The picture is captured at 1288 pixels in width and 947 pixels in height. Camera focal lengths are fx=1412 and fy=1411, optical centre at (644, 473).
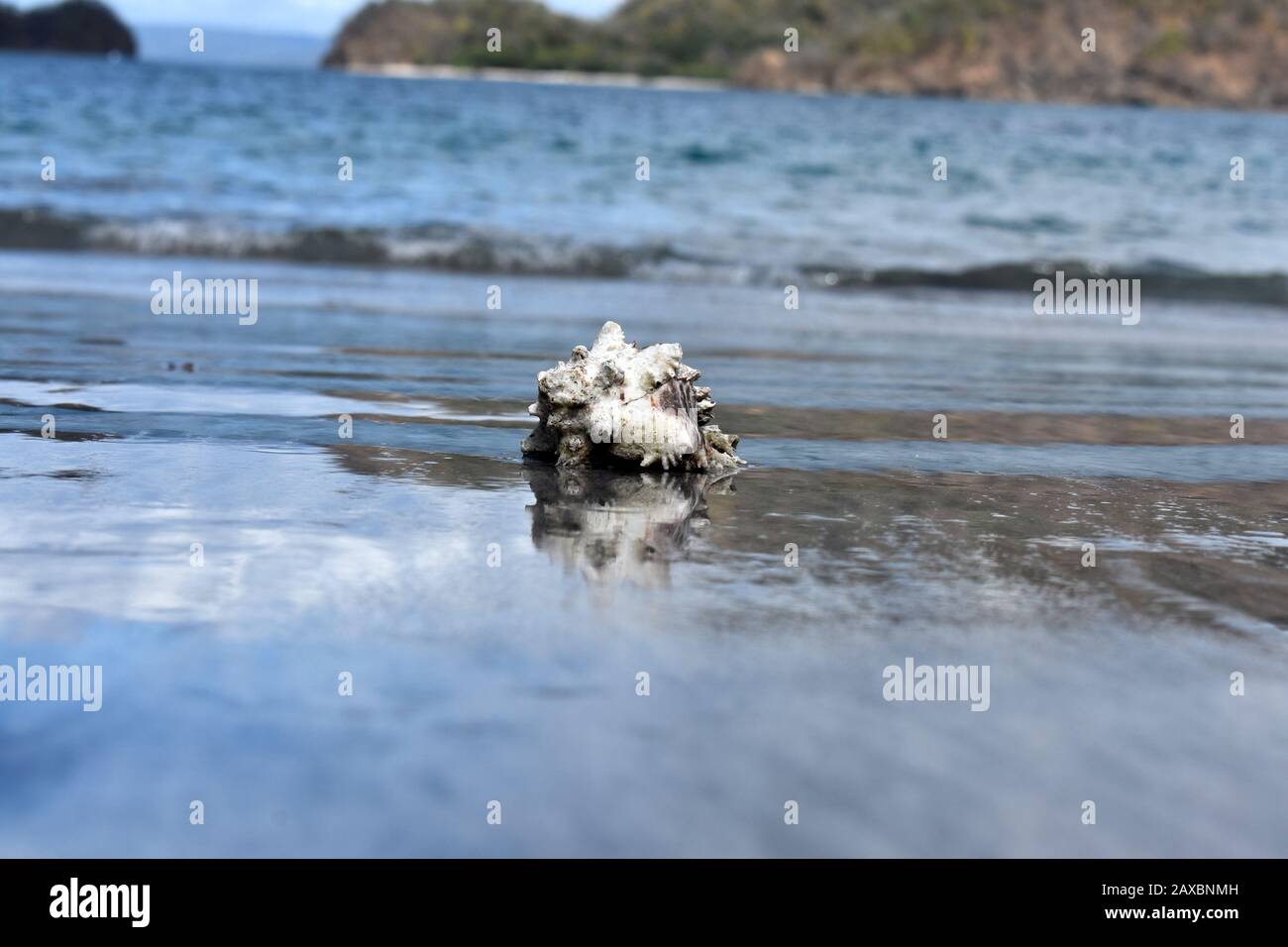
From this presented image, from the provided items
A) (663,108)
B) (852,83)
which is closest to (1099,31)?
(852,83)

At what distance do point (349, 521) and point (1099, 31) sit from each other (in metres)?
96.5

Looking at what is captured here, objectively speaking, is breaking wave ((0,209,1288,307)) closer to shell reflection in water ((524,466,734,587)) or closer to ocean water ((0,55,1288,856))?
ocean water ((0,55,1288,856))

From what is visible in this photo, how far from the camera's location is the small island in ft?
365

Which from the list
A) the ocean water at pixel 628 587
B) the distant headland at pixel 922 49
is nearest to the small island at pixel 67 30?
the distant headland at pixel 922 49

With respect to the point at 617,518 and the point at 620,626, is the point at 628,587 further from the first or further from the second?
the point at 617,518

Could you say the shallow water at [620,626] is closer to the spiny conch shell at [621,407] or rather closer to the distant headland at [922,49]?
the spiny conch shell at [621,407]

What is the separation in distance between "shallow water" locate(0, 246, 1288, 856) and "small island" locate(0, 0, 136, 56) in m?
119

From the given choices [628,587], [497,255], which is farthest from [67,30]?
[628,587]

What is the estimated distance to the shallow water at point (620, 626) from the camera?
2.22m

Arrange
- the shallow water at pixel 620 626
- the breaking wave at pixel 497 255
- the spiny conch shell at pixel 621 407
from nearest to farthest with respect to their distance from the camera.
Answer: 1. the shallow water at pixel 620 626
2. the spiny conch shell at pixel 621 407
3. the breaking wave at pixel 497 255

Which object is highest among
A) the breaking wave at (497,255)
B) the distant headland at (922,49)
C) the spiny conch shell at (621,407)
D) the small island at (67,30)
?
the small island at (67,30)

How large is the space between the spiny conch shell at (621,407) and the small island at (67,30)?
396 feet

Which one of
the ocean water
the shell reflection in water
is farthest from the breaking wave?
the shell reflection in water
